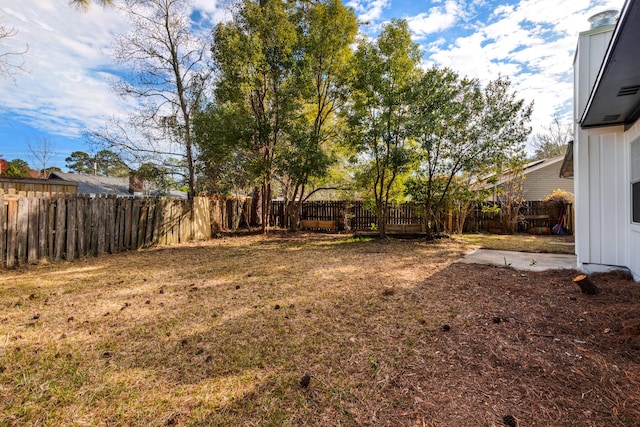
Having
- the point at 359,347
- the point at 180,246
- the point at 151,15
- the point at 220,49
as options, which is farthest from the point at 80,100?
the point at 359,347

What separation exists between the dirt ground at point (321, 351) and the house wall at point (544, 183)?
13.7 metres

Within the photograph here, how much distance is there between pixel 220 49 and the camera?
8992 millimetres

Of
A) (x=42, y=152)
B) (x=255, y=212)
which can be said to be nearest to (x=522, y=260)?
(x=255, y=212)

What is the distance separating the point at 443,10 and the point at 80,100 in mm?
13638

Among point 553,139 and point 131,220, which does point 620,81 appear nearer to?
point 131,220

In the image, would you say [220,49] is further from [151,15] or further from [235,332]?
[235,332]

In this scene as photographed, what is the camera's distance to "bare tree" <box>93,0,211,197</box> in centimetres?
889

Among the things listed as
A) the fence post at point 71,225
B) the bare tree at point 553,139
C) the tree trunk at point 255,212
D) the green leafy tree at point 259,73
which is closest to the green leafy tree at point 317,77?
the green leafy tree at point 259,73

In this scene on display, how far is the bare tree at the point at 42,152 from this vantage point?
67.6 feet

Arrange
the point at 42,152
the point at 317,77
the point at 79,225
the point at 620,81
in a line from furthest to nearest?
the point at 42,152
the point at 317,77
the point at 79,225
the point at 620,81

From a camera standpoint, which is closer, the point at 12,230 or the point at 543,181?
the point at 12,230

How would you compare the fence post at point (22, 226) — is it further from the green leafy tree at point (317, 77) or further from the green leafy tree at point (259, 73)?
the green leafy tree at point (317, 77)

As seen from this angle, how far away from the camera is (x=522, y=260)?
606 cm

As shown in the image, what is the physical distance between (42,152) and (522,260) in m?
30.3
